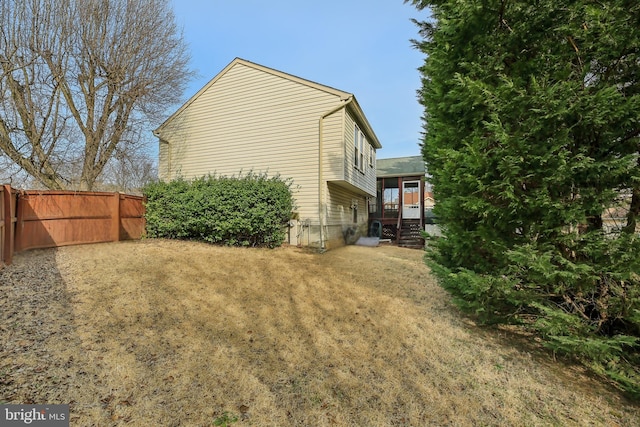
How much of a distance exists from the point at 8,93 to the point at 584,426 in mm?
14752

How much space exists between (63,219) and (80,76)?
568cm

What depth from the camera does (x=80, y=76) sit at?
9844mm

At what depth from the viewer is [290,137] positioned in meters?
10.5

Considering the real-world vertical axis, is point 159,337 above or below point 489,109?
below

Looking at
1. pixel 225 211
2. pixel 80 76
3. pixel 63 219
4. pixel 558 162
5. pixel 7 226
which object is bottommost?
pixel 7 226

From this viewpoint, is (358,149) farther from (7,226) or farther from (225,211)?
(7,226)

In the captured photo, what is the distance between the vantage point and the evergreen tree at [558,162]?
98.5 inches

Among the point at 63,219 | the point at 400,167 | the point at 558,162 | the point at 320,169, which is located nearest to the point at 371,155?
the point at 400,167

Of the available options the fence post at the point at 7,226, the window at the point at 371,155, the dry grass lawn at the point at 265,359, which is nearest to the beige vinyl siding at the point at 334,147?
the dry grass lawn at the point at 265,359

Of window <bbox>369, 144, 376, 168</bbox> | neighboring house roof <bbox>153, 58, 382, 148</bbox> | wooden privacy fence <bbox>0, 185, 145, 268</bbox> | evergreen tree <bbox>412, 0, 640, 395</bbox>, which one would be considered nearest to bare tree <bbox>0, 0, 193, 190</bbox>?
neighboring house roof <bbox>153, 58, 382, 148</bbox>

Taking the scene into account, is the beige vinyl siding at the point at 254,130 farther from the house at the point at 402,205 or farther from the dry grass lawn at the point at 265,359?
the house at the point at 402,205

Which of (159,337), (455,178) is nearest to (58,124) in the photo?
(159,337)

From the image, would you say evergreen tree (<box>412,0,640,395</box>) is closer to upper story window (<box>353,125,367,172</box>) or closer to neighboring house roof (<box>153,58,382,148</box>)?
neighboring house roof (<box>153,58,382,148</box>)

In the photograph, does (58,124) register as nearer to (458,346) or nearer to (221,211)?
(221,211)
